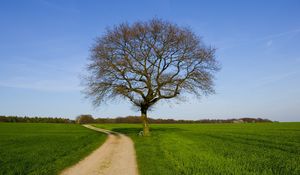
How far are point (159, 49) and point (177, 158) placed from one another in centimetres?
2055

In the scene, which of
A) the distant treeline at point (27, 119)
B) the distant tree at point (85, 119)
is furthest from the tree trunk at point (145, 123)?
the distant tree at point (85, 119)

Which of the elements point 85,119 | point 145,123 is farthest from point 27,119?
point 145,123

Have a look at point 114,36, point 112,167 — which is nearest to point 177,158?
point 112,167

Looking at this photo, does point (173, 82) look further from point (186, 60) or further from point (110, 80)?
point (110, 80)

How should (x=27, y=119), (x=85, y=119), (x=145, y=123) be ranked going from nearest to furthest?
(x=145, y=123), (x=27, y=119), (x=85, y=119)

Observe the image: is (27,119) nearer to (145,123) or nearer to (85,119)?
(85,119)

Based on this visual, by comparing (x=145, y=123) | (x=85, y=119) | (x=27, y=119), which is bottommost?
(x=145, y=123)

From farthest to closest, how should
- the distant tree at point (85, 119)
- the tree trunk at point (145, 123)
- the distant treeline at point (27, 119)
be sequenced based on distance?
the distant tree at point (85, 119)
the distant treeline at point (27, 119)
the tree trunk at point (145, 123)

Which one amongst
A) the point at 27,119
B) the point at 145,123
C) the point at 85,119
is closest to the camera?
the point at 145,123

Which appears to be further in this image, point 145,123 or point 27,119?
point 27,119

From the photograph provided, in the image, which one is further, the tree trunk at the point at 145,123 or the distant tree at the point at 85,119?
the distant tree at the point at 85,119

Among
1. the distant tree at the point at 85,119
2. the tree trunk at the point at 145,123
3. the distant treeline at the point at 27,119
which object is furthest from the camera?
the distant tree at the point at 85,119

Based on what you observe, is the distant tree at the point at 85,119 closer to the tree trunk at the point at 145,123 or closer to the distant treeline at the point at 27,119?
the distant treeline at the point at 27,119

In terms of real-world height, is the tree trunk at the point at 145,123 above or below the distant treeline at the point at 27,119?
below
